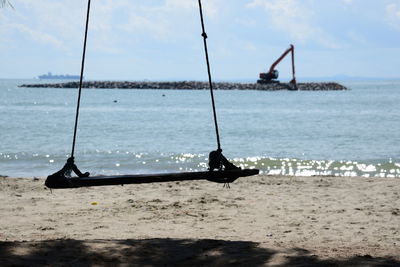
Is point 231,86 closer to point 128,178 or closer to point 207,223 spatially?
point 207,223

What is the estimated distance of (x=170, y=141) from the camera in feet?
72.6

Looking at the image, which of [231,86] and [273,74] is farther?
[231,86]

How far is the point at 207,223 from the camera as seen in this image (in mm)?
7102

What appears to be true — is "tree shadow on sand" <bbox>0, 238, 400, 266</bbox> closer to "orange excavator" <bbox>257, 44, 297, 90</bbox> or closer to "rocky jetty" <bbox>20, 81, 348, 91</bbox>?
"orange excavator" <bbox>257, 44, 297, 90</bbox>

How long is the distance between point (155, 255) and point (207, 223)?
228 centimetres

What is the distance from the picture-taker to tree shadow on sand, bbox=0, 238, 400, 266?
4531mm

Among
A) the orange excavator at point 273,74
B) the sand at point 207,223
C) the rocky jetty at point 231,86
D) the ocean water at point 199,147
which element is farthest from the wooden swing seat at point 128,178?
the rocky jetty at point 231,86

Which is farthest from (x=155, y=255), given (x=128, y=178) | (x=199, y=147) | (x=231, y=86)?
(x=231, y=86)

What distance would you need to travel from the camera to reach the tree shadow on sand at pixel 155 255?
4.53 m

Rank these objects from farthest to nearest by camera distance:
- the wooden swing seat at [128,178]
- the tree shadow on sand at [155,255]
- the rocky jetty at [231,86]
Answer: the rocky jetty at [231,86] < the wooden swing seat at [128,178] < the tree shadow on sand at [155,255]

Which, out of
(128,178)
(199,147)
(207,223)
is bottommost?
(199,147)

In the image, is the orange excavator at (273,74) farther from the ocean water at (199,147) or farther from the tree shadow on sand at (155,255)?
the tree shadow on sand at (155,255)

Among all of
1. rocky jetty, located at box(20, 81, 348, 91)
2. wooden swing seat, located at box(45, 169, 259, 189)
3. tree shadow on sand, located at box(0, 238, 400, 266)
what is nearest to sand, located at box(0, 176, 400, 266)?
tree shadow on sand, located at box(0, 238, 400, 266)

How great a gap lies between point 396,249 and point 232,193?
394cm
